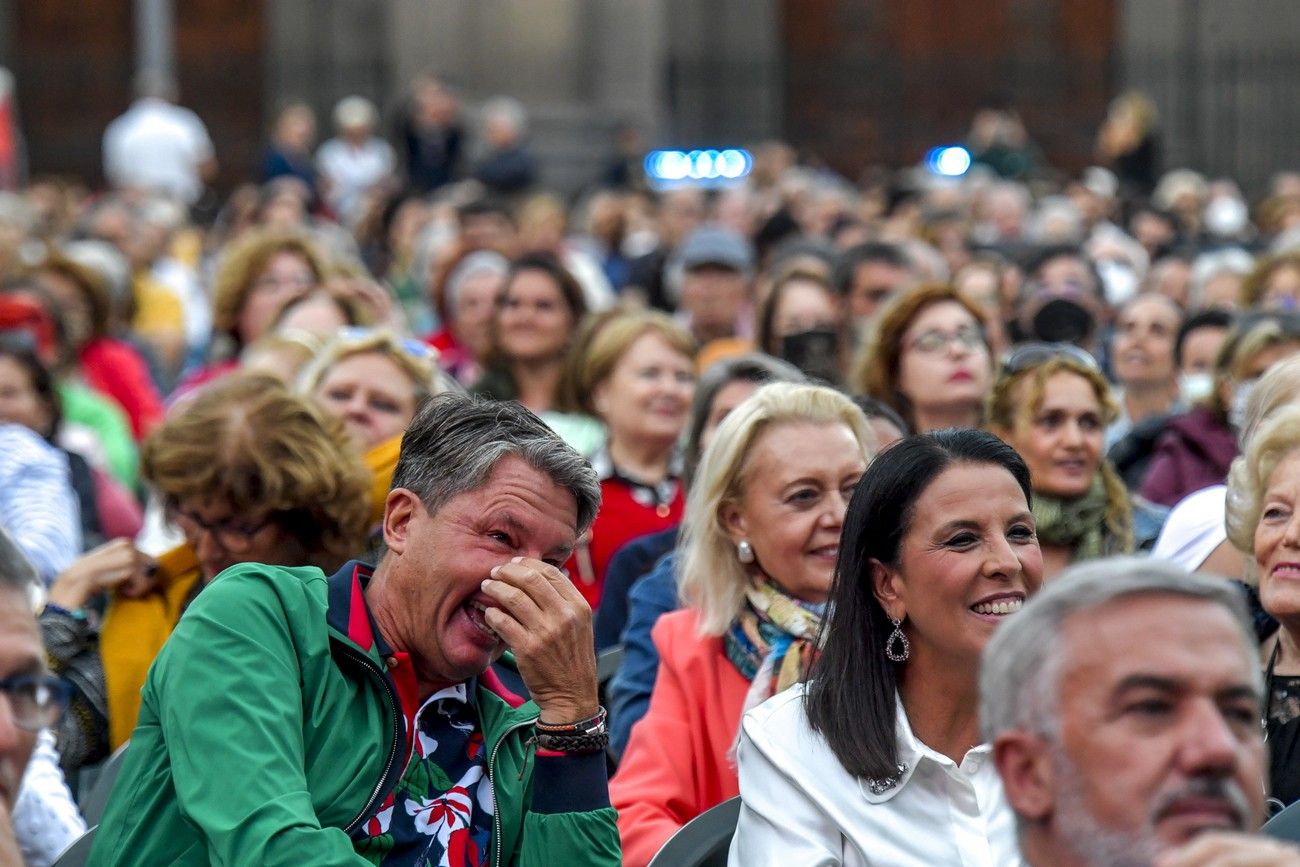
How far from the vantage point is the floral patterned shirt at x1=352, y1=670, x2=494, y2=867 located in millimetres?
3381

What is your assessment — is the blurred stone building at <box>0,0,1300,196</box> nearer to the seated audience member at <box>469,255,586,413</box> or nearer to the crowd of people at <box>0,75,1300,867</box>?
the seated audience member at <box>469,255,586,413</box>

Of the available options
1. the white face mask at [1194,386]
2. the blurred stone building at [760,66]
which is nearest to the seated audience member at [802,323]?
the white face mask at [1194,386]

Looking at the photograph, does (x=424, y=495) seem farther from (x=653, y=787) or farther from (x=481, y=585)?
(x=653, y=787)

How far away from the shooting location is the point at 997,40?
85.1 ft

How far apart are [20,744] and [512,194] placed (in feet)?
53.2

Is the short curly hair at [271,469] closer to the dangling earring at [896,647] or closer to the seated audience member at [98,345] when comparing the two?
the dangling earring at [896,647]

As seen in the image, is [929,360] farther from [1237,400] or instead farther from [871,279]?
A: [871,279]

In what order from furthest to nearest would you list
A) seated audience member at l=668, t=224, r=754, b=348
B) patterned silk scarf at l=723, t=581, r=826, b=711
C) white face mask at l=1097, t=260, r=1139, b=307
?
white face mask at l=1097, t=260, r=1139, b=307 → seated audience member at l=668, t=224, r=754, b=348 → patterned silk scarf at l=723, t=581, r=826, b=711

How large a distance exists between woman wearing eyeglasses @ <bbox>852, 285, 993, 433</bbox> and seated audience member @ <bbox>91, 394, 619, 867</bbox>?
120 inches

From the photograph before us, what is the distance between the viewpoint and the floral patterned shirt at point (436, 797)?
11.1 feet

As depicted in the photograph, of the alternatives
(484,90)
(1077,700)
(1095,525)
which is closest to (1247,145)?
(484,90)

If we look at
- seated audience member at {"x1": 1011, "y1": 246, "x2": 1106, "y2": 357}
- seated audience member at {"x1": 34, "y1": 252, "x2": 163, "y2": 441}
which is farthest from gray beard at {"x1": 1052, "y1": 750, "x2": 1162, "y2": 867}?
seated audience member at {"x1": 34, "y1": 252, "x2": 163, "y2": 441}

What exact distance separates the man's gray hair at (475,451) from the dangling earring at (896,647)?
0.57 m

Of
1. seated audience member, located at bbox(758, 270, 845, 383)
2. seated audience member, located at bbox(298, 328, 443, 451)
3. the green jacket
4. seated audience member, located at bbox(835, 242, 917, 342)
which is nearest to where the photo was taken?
the green jacket
